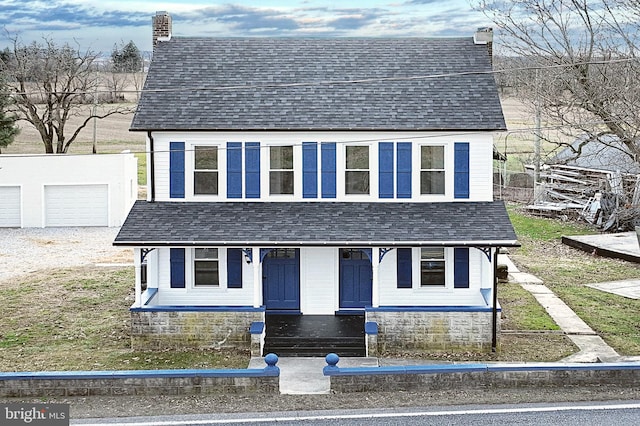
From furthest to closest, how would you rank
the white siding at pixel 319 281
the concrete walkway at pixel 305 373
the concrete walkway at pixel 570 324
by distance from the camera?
the white siding at pixel 319 281, the concrete walkway at pixel 570 324, the concrete walkway at pixel 305 373

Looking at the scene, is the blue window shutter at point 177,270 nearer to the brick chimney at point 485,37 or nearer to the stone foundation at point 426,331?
the stone foundation at point 426,331

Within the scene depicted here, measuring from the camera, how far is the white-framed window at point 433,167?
23047mm

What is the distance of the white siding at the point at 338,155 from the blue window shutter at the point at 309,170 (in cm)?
10

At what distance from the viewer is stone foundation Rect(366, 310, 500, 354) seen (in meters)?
21.5

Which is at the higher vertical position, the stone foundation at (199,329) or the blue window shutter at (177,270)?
the blue window shutter at (177,270)

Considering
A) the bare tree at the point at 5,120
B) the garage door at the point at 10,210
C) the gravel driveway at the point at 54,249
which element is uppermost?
the bare tree at the point at 5,120

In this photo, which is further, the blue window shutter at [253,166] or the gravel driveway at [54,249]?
the gravel driveway at [54,249]

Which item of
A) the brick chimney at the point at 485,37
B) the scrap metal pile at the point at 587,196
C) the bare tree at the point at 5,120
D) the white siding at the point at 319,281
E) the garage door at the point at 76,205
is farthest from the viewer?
the bare tree at the point at 5,120

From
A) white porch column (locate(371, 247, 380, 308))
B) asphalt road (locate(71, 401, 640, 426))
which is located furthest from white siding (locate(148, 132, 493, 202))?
asphalt road (locate(71, 401, 640, 426))

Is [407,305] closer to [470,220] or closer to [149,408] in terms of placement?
[470,220]

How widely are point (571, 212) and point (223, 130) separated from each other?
26.6 meters

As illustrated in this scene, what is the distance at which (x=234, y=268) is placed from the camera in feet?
75.9

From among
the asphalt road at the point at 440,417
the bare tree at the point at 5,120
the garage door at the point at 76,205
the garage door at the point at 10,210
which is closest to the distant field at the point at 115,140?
the bare tree at the point at 5,120

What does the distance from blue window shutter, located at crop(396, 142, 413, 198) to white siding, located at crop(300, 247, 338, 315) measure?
233cm
